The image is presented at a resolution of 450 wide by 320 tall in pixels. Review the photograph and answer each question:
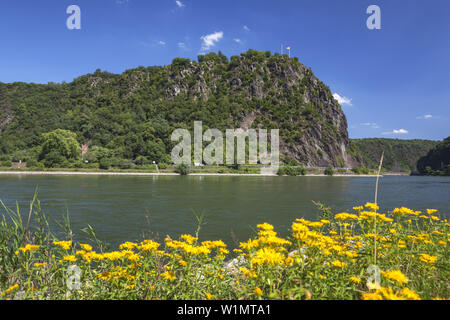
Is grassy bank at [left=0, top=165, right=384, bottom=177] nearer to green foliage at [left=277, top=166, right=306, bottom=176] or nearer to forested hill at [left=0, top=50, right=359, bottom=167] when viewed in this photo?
green foliage at [left=277, top=166, right=306, bottom=176]

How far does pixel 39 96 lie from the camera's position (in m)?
116

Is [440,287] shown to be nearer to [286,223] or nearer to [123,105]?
[286,223]

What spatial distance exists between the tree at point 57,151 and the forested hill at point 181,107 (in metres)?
8.65

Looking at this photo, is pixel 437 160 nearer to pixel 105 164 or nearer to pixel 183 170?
pixel 183 170

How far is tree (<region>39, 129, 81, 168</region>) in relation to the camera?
226 feet

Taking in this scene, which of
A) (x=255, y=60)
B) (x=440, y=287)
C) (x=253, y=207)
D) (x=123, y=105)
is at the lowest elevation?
(x=253, y=207)

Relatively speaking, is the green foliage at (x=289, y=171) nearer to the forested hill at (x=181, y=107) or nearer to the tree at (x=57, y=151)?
the forested hill at (x=181, y=107)

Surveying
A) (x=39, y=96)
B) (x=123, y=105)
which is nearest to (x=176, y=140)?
(x=123, y=105)

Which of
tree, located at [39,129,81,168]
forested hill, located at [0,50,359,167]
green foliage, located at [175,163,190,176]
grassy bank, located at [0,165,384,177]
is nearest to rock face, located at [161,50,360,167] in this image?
forested hill, located at [0,50,359,167]

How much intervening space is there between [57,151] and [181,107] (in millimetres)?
64965

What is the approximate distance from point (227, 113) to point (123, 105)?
5252cm

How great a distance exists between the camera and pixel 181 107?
126m

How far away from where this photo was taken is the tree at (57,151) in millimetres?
68875

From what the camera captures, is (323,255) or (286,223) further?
(286,223)
